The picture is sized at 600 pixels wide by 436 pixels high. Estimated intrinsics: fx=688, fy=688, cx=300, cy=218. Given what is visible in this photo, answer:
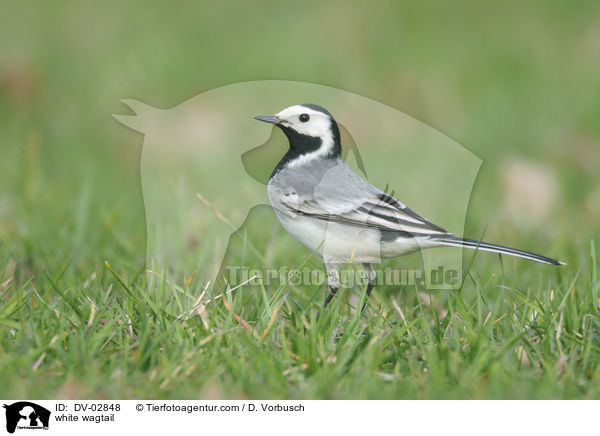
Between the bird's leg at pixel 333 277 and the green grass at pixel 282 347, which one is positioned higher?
the bird's leg at pixel 333 277

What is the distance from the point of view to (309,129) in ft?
11.9

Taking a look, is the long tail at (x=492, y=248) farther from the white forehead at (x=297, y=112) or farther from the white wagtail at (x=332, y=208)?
the white forehead at (x=297, y=112)

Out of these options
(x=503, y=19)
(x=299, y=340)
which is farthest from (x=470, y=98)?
(x=299, y=340)

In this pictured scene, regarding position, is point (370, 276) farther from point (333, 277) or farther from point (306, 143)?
point (306, 143)

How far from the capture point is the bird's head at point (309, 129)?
356cm

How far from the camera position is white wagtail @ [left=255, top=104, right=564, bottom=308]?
3463mm

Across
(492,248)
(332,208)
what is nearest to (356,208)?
(332,208)

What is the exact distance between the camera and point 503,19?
9672 millimetres

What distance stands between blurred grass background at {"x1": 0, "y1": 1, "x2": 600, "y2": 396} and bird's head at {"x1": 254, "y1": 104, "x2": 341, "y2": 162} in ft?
5.81

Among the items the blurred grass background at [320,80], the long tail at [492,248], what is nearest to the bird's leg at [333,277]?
the long tail at [492,248]

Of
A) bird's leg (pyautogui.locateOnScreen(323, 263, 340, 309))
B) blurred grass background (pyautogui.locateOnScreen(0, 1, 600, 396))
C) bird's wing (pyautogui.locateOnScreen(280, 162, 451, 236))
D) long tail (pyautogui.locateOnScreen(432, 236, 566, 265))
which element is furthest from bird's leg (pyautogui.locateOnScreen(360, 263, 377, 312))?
blurred grass background (pyautogui.locateOnScreen(0, 1, 600, 396))

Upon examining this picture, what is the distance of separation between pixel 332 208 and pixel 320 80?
4716 millimetres
